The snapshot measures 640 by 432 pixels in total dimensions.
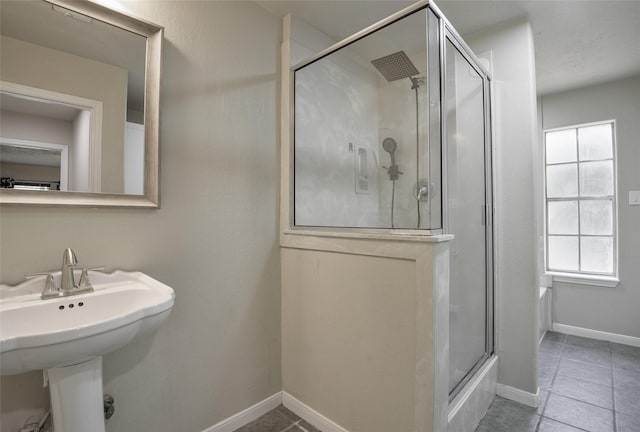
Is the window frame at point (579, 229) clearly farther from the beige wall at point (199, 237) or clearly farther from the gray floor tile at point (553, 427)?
the beige wall at point (199, 237)

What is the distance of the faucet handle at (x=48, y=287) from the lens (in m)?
1.08

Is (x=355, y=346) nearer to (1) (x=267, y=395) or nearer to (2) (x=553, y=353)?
(1) (x=267, y=395)

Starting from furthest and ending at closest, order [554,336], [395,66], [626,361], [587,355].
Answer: [554,336]
[587,355]
[626,361]
[395,66]

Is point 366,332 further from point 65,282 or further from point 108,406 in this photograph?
point 65,282

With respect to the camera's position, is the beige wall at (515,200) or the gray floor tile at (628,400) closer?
the gray floor tile at (628,400)

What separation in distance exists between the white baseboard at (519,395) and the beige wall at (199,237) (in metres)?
1.51

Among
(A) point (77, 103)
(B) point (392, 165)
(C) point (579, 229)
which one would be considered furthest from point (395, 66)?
(C) point (579, 229)

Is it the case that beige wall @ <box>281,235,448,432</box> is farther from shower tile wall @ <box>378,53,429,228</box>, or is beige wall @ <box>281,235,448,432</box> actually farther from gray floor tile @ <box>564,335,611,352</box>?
gray floor tile @ <box>564,335,611,352</box>

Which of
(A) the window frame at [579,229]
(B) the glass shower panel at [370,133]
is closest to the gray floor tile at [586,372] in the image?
(A) the window frame at [579,229]

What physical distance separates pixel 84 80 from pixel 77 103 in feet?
0.35

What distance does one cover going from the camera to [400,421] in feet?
4.47

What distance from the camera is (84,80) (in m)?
1.25

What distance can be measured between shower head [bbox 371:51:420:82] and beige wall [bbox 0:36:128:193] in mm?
1405

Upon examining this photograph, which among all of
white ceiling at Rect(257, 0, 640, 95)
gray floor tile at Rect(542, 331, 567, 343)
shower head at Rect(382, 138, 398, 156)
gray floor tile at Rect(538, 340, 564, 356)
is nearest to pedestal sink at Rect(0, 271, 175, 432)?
shower head at Rect(382, 138, 398, 156)
